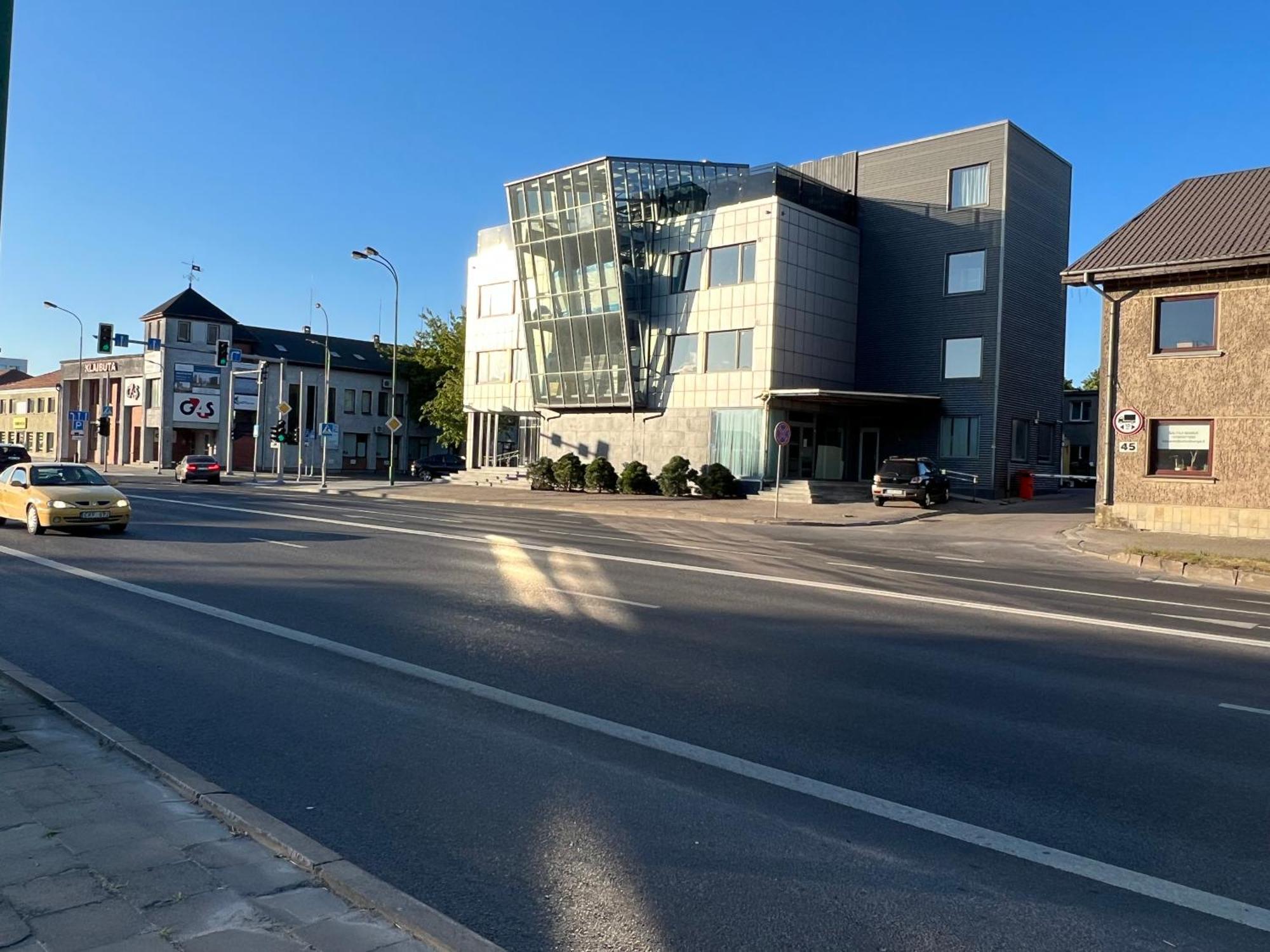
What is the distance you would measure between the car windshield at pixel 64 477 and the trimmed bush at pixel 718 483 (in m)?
21.8

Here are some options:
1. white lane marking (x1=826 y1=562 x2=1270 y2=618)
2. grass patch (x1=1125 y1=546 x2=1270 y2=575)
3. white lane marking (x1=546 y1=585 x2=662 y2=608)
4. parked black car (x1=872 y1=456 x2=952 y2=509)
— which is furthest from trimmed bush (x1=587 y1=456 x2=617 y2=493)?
white lane marking (x1=546 y1=585 x2=662 y2=608)

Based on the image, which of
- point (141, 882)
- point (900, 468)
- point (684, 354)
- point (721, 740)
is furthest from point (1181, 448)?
point (141, 882)

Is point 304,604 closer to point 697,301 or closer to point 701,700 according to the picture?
point 701,700

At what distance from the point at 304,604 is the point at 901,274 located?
107 ft

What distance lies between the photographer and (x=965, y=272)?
120 ft

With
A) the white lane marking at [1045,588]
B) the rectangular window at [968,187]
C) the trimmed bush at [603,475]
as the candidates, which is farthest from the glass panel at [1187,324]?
the trimmed bush at [603,475]

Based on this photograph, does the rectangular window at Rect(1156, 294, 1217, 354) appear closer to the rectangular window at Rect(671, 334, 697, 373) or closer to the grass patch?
the grass patch

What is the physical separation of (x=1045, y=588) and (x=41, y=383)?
3645 inches

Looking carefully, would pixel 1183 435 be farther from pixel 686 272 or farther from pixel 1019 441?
pixel 686 272

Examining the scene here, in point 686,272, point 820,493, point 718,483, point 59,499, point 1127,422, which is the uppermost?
point 686,272

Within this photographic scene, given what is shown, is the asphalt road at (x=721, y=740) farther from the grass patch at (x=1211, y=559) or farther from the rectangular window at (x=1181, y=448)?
the rectangular window at (x=1181, y=448)

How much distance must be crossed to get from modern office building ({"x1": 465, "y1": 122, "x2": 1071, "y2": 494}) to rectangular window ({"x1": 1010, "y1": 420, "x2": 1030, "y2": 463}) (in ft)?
0.32

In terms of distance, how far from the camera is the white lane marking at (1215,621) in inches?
432

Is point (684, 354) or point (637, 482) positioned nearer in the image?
point (637, 482)
